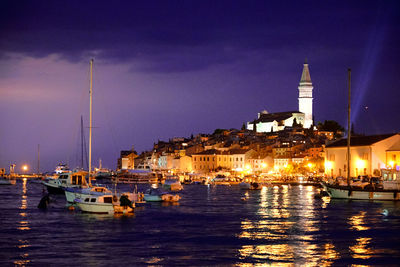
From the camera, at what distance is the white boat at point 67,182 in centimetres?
6169

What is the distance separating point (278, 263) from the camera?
2384 centimetres

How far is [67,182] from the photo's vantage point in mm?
63844

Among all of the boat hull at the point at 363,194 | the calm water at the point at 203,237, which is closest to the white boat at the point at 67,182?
the calm water at the point at 203,237

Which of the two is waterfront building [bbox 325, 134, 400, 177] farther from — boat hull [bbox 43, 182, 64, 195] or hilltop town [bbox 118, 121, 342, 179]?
boat hull [bbox 43, 182, 64, 195]

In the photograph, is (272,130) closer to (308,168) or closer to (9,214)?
(308,168)

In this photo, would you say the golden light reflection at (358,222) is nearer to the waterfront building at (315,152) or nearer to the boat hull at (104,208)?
the boat hull at (104,208)

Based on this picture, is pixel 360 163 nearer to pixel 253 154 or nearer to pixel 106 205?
pixel 106 205

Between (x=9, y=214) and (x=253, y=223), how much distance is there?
17.7 meters

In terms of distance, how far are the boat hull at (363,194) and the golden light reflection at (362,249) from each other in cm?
2415

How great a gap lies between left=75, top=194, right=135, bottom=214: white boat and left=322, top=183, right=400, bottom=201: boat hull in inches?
919

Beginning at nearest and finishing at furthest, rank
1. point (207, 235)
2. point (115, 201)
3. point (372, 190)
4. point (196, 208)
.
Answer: point (207, 235), point (115, 201), point (196, 208), point (372, 190)

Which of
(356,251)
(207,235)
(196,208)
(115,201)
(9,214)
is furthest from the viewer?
(196,208)

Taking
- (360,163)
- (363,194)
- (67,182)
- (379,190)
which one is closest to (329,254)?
(379,190)

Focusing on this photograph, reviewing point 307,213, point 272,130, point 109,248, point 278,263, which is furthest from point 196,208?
point 272,130
